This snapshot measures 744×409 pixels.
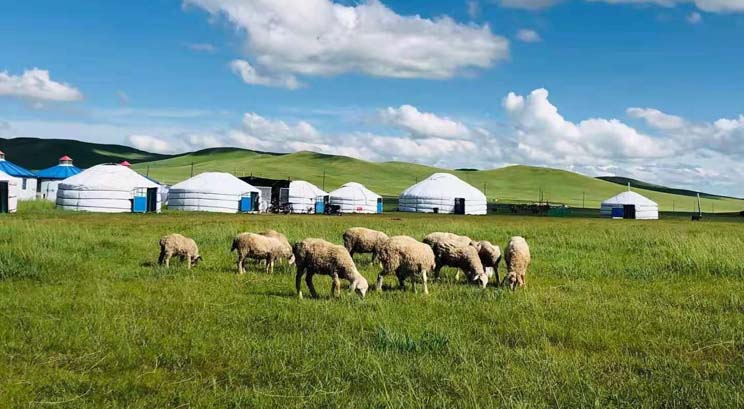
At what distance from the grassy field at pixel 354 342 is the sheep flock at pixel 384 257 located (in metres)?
0.49

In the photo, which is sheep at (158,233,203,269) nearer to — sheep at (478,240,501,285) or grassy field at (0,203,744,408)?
grassy field at (0,203,744,408)

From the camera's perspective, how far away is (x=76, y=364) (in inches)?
265

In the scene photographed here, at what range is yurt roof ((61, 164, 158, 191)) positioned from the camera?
160 ft

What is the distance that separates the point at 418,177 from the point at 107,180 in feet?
422

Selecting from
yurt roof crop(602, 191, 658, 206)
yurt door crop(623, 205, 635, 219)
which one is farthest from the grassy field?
yurt roof crop(602, 191, 658, 206)

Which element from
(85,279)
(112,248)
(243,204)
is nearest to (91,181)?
(243,204)

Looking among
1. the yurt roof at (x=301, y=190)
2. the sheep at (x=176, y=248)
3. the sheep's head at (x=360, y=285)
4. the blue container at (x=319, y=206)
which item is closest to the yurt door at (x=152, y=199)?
the yurt roof at (x=301, y=190)

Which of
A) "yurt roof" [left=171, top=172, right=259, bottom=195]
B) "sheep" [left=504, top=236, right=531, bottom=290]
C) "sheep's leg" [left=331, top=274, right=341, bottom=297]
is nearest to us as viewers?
"sheep's leg" [left=331, top=274, right=341, bottom=297]

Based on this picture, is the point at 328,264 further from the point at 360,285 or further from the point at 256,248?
the point at 256,248

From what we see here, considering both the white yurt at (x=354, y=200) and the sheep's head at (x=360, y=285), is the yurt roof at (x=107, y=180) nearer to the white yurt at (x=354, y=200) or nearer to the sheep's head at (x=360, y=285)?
the white yurt at (x=354, y=200)

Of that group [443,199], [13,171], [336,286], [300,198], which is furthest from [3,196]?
[336,286]

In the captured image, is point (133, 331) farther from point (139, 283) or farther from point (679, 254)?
point (679, 254)

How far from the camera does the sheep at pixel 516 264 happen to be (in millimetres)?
12719

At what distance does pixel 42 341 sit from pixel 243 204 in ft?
158
